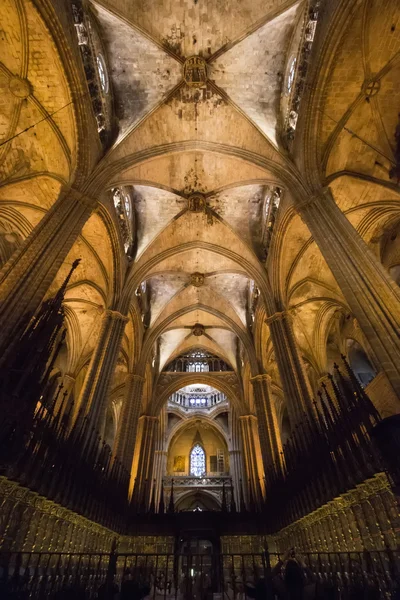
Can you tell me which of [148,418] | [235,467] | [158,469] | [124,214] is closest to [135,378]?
[148,418]

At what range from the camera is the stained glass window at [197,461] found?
87.1 feet

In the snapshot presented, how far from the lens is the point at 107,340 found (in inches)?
457

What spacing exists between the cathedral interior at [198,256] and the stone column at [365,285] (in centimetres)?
4

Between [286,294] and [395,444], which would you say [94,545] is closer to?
[395,444]

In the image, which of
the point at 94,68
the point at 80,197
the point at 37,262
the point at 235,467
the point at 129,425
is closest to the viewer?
the point at 37,262

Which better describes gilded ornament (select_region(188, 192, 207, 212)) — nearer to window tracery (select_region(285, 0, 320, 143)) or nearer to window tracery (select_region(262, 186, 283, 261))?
window tracery (select_region(262, 186, 283, 261))

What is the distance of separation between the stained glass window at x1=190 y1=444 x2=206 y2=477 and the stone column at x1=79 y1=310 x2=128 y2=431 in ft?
62.2

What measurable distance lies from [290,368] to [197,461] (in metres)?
20.4

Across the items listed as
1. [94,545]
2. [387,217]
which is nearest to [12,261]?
[94,545]

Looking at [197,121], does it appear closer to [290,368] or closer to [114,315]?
[114,315]

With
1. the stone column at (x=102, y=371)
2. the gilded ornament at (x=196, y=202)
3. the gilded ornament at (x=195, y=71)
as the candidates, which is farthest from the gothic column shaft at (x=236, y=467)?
the gilded ornament at (x=195, y=71)

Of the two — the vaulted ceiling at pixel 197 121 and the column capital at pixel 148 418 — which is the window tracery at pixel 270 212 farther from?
the column capital at pixel 148 418

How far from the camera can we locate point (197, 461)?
2725 cm

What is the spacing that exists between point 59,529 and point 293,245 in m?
11.8
